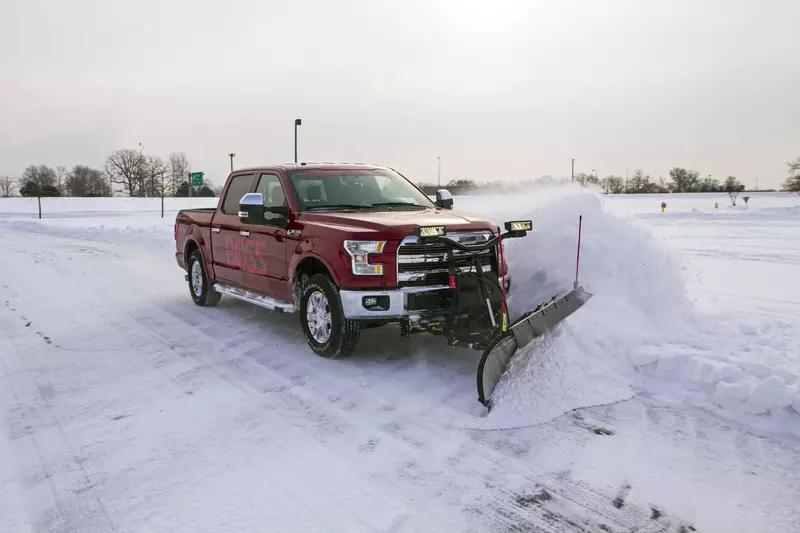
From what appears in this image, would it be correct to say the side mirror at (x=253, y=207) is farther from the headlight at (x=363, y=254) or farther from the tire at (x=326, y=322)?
the headlight at (x=363, y=254)

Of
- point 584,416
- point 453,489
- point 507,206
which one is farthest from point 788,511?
point 507,206

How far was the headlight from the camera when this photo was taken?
521 centimetres

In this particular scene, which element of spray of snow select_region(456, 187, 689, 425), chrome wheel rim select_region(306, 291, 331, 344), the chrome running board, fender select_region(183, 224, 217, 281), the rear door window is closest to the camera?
spray of snow select_region(456, 187, 689, 425)

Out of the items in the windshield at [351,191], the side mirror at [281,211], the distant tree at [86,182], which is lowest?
the side mirror at [281,211]

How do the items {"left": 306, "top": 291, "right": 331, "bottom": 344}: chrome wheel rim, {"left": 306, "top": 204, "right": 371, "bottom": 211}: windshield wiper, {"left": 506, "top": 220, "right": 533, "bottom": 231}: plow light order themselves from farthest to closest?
{"left": 306, "top": 204, "right": 371, "bottom": 211}: windshield wiper < {"left": 306, "top": 291, "right": 331, "bottom": 344}: chrome wheel rim < {"left": 506, "top": 220, "right": 533, "bottom": 231}: plow light

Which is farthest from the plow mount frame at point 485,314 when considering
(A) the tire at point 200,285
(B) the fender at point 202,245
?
(A) the tire at point 200,285

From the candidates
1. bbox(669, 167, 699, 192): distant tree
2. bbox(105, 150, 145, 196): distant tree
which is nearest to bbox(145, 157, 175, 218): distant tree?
bbox(105, 150, 145, 196): distant tree

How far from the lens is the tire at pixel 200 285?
8203 mm

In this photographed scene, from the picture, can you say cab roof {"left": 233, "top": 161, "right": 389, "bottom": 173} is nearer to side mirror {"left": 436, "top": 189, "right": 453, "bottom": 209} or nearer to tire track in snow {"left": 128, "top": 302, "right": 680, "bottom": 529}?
side mirror {"left": 436, "top": 189, "right": 453, "bottom": 209}

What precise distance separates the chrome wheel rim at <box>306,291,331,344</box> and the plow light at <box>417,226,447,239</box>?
1.26 m

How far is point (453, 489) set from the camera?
132 inches

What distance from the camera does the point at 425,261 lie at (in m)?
5.34

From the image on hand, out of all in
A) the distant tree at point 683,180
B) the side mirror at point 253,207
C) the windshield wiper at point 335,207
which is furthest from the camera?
the distant tree at point 683,180

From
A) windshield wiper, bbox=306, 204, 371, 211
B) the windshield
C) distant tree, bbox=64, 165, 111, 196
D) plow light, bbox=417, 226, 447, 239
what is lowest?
plow light, bbox=417, 226, 447, 239
